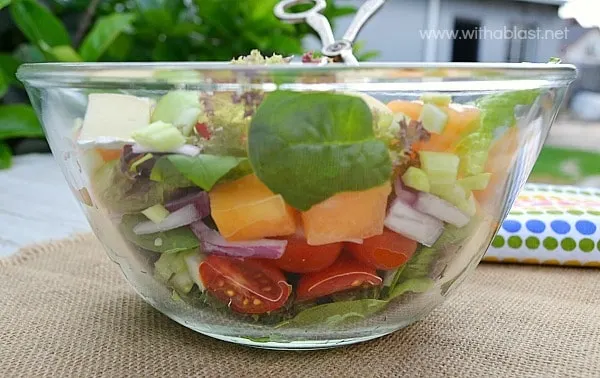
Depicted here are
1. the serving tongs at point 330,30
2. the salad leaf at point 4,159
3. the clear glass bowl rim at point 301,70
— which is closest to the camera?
the clear glass bowl rim at point 301,70

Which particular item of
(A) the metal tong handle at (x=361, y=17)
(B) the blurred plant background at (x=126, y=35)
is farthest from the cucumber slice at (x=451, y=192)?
(B) the blurred plant background at (x=126, y=35)

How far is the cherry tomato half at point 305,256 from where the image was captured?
40cm

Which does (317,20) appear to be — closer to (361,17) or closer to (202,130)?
(361,17)

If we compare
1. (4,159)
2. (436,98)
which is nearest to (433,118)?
(436,98)

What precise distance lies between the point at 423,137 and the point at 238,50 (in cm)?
116

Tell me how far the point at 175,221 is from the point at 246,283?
0.06 metres

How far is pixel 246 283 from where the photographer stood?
422 millimetres

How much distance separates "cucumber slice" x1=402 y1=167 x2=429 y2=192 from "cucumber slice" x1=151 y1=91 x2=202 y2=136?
0.13 meters

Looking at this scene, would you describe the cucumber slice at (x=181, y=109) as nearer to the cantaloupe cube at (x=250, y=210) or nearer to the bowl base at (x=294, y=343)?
the cantaloupe cube at (x=250, y=210)

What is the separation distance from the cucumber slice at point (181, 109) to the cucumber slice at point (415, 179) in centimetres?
13

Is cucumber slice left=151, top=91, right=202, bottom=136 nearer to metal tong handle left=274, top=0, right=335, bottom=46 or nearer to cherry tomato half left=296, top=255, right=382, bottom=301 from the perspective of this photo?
cherry tomato half left=296, top=255, right=382, bottom=301

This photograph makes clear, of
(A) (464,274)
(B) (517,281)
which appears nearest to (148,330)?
(A) (464,274)

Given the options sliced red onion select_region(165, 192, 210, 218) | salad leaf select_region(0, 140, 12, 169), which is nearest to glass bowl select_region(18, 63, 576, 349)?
sliced red onion select_region(165, 192, 210, 218)

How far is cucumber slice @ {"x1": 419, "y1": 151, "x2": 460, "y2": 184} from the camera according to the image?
401 mm
